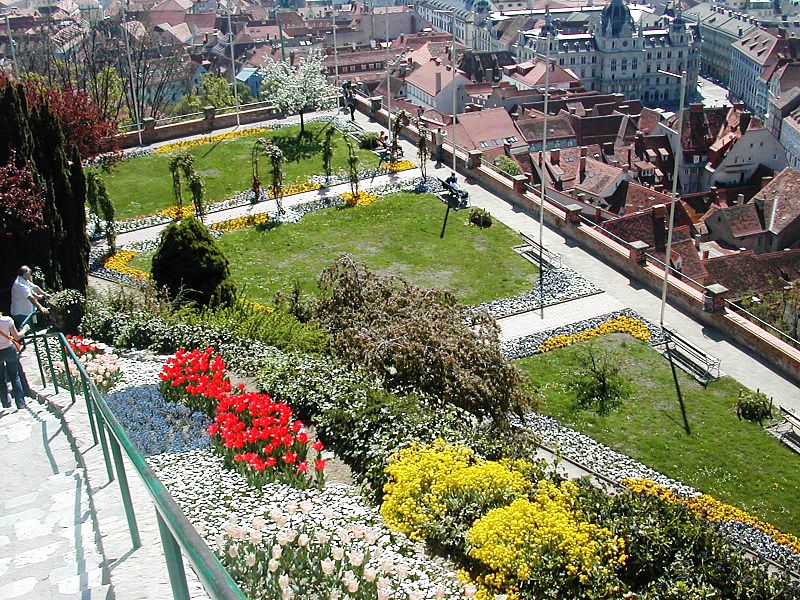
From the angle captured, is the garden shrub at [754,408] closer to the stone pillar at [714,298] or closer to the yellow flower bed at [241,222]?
the stone pillar at [714,298]

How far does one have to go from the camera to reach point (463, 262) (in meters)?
25.2

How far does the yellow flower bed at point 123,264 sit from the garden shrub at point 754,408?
1536cm

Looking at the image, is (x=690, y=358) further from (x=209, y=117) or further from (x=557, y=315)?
(x=209, y=117)

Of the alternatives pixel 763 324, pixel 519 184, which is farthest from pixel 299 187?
pixel 763 324

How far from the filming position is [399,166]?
3212 centimetres

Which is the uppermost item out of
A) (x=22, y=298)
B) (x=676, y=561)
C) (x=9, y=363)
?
(x=9, y=363)

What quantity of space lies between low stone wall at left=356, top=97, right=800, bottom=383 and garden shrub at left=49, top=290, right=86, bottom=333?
14.7 m

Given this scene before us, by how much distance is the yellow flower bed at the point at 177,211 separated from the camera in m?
28.3

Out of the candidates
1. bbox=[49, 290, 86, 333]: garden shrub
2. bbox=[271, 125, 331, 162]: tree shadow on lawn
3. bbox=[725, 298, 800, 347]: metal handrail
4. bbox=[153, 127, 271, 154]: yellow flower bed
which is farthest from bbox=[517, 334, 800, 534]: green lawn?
bbox=[153, 127, 271, 154]: yellow flower bed

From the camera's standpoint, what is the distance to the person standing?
11.1 meters

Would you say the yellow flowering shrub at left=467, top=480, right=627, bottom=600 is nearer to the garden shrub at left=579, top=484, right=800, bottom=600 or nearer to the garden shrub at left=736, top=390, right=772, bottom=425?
the garden shrub at left=579, top=484, right=800, bottom=600

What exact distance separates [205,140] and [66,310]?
817 inches

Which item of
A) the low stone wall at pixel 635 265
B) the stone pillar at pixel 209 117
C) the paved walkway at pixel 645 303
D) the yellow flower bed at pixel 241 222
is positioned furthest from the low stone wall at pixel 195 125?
the paved walkway at pixel 645 303

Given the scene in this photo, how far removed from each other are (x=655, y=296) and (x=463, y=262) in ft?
17.9
